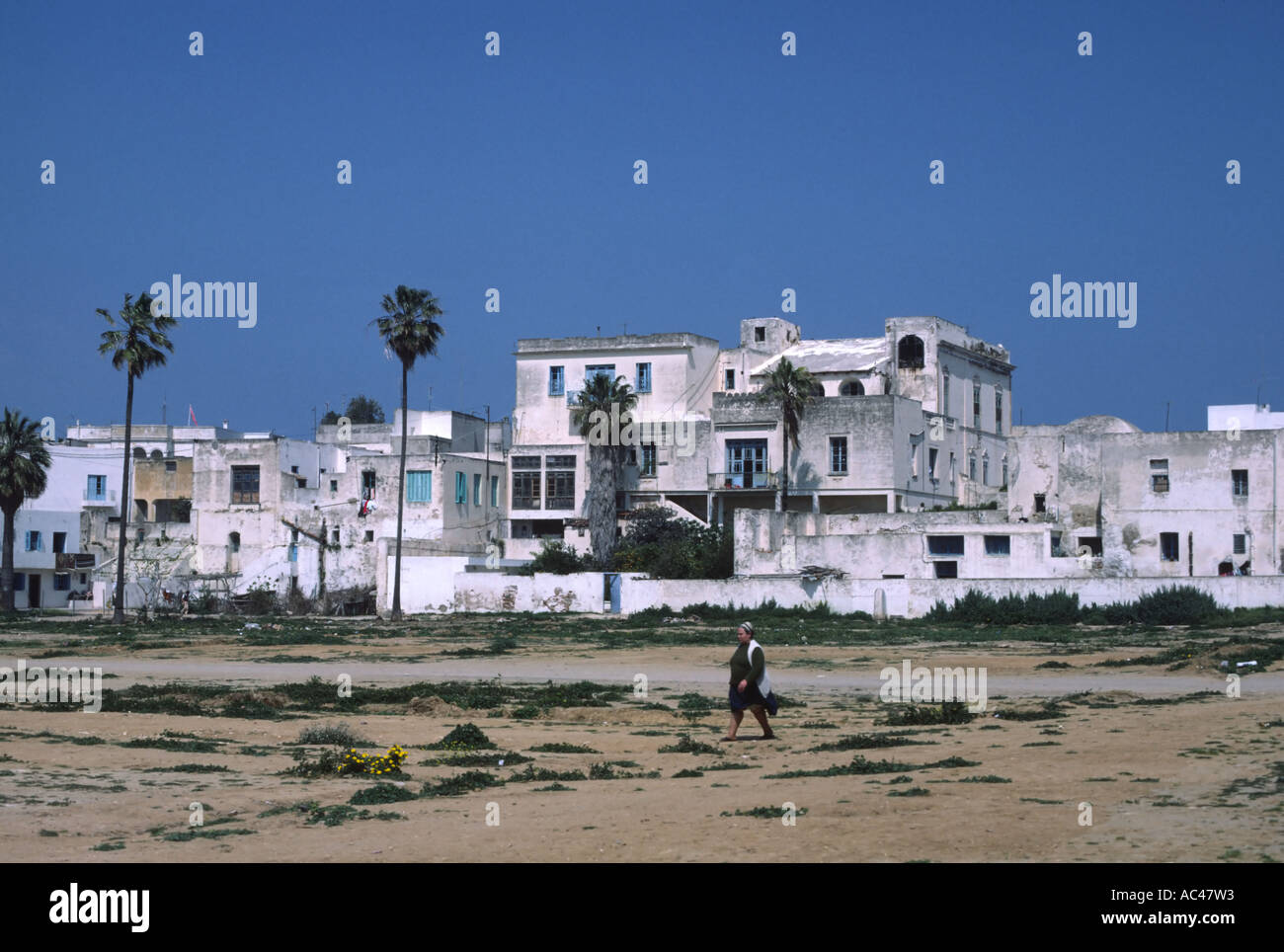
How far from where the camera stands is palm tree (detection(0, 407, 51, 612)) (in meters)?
70.4

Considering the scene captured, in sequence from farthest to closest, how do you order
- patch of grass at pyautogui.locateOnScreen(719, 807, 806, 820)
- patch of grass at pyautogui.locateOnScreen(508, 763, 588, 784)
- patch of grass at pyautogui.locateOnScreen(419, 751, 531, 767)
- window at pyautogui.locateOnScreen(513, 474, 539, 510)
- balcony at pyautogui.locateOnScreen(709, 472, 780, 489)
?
1. window at pyautogui.locateOnScreen(513, 474, 539, 510)
2. balcony at pyautogui.locateOnScreen(709, 472, 780, 489)
3. patch of grass at pyautogui.locateOnScreen(419, 751, 531, 767)
4. patch of grass at pyautogui.locateOnScreen(508, 763, 588, 784)
5. patch of grass at pyautogui.locateOnScreen(719, 807, 806, 820)

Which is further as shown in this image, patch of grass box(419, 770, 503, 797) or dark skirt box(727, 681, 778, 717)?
dark skirt box(727, 681, 778, 717)

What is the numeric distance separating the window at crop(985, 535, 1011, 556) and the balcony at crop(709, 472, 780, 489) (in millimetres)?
A: 13050

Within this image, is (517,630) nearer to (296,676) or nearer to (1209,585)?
(296,676)

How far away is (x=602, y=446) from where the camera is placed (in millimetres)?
69688

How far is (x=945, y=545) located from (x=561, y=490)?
22554mm

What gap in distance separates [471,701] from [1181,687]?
13996 mm

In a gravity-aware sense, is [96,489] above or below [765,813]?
above

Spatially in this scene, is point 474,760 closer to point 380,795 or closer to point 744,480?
point 380,795

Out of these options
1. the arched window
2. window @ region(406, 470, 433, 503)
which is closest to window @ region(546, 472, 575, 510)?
window @ region(406, 470, 433, 503)

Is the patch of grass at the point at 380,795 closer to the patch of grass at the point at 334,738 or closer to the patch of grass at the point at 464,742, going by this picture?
the patch of grass at the point at 464,742

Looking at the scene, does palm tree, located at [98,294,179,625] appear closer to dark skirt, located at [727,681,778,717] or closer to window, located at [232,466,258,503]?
window, located at [232,466,258,503]

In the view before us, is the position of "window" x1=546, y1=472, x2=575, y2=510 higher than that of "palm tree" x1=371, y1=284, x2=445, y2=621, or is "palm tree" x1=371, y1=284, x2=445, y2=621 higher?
"palm tree" x1=371, y1=284, x2=445, y2=621

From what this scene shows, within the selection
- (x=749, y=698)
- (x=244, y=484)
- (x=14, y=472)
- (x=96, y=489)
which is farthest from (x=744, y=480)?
(x=749, y=698)
